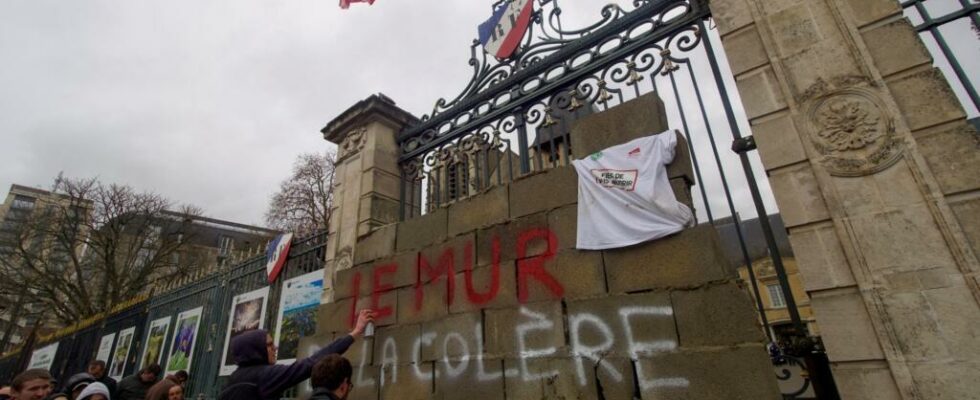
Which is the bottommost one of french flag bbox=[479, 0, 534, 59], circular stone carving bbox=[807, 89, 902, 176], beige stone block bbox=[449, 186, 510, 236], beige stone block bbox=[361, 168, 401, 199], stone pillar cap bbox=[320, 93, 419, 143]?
circular stone carving bbox=[807, 89, 902, 176]

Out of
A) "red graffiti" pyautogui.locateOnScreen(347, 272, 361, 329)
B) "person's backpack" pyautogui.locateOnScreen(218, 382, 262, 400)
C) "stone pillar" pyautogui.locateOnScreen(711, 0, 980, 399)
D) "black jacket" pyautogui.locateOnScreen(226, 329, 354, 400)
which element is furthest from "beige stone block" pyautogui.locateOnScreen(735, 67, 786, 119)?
"red graffiti" pyautogui.locateOnScreen(347, 272, 361, 329)

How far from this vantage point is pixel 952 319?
2.11 metres

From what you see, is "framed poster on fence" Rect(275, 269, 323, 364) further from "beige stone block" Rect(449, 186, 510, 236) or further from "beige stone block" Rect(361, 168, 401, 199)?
"beige stone block" Rect(449, 186, 510, 236)

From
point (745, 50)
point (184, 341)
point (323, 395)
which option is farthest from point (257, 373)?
point (184, 341)

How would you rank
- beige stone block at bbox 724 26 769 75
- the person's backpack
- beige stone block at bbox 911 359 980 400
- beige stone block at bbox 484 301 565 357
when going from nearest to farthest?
beige stone block at bbox 911 359 980 400, the person's backpack, beige stone block at bbox 724 26 769 75, beige stone block at bbox 484 301 565 357

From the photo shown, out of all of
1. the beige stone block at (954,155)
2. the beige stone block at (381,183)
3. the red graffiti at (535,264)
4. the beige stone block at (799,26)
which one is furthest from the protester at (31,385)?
the beige stone block at (954,155)

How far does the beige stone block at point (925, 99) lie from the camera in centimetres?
240

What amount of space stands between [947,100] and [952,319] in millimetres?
1194

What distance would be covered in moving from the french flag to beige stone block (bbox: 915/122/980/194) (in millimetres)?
3674

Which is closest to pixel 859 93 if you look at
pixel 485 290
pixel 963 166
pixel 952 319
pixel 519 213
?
pixel 963 166

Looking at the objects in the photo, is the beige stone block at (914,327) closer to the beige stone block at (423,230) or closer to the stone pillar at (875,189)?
the stone pillar at (875,189)

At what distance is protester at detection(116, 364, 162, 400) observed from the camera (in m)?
5.30

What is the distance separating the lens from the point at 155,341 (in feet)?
30.9

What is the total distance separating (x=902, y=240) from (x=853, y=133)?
0.66 m
